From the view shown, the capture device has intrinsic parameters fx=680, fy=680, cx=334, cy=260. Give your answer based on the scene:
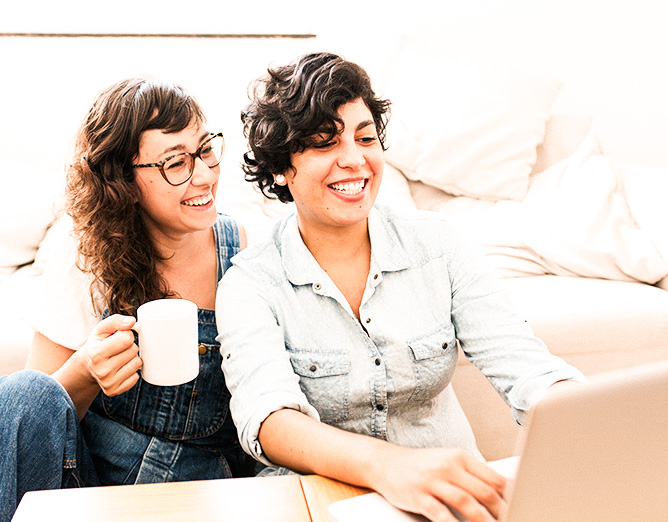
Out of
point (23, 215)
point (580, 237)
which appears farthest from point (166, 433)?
point (580, 237)

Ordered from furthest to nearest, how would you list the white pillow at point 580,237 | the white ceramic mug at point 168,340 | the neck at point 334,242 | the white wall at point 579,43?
the white wall at point 579,43
the white pillow at point 580,237
the neck at point 334,242
the white ceramic mug at point 168,340

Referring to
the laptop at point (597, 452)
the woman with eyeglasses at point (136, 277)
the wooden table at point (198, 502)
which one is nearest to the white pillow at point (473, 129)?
the woman with eyeglasses at point (136, 277)

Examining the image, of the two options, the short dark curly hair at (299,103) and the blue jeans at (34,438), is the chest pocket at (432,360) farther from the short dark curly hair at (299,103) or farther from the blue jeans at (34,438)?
the blue jeans at (34,438)

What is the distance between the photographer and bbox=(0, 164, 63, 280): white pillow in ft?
6.82

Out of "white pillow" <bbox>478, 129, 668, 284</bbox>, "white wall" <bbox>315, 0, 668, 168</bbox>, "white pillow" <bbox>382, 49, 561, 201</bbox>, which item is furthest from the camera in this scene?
"white wall" <bbox>315, 0, 668, 168</bbox>

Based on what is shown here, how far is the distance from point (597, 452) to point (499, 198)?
1.92 meters

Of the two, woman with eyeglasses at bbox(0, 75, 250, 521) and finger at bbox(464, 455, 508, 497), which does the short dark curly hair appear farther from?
finger at bbox(464, 455, 508, 497)

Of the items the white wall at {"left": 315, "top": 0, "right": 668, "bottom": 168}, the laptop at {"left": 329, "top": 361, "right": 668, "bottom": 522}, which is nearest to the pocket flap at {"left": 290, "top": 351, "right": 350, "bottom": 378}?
the laptop at {"left": 329, "top": 361, "right": 668, "bottom": 522}

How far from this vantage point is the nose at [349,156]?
1190 millimetres

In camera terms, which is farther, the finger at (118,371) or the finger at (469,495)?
the finger at (118,371)

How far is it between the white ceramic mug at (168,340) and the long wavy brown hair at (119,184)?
0.30 meters

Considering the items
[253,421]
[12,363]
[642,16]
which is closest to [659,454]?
[253,421]

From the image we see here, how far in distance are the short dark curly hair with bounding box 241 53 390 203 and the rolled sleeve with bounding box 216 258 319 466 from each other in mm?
235

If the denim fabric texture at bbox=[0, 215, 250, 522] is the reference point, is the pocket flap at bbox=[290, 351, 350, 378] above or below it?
above
